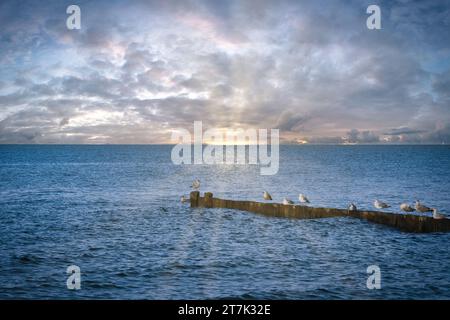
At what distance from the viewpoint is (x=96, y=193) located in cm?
5334

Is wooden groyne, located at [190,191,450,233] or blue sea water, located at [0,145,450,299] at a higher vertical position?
wooden groyne, located at [190,191,450,233]

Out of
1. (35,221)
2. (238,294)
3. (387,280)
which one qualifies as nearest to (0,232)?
(35,221)

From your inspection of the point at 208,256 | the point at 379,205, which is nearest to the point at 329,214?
the point at 379,205

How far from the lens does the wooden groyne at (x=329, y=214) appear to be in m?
25.9

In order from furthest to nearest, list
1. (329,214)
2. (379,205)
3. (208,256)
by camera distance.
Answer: (379,205), (329,214), (208,256)

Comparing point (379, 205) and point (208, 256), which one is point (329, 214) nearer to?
point (379, 205)

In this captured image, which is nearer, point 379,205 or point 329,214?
point 329,214

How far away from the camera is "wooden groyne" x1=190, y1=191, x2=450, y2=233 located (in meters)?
25.9

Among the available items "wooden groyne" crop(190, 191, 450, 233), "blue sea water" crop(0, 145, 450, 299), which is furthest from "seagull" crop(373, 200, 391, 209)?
"blue sea water" crop(0, 145, 450, 299)

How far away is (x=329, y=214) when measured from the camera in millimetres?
30500

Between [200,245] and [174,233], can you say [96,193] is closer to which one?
[174,233]

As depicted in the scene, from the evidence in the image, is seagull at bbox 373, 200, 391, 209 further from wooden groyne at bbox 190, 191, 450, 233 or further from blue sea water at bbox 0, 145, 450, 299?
blue sea water at bbox 0, 145, 450, 299

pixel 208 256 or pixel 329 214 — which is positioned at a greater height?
pixel 329 214
